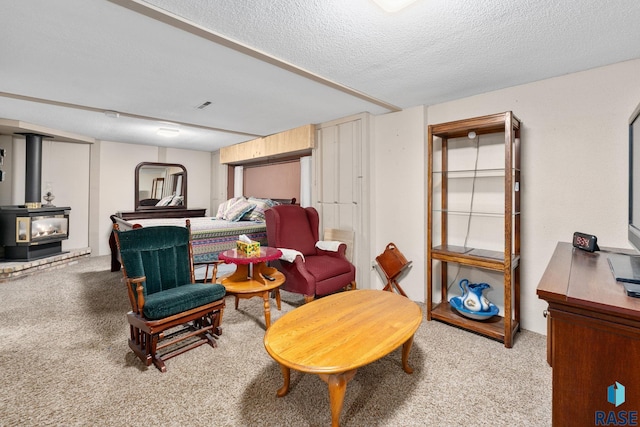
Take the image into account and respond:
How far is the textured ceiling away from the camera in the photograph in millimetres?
1625

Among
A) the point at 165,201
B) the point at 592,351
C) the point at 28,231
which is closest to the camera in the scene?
the point at 592,351

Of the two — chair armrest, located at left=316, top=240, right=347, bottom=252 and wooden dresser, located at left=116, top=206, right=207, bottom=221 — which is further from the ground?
wooden dresser, located at left=116, top=206, right=207, bottom=221

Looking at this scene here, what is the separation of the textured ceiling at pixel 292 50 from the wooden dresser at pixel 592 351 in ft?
5.06

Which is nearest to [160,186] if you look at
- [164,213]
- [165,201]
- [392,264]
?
[165,201]

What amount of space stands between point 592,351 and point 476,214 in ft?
6.86

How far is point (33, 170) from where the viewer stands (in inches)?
182

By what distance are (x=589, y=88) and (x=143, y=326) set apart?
387 centimetres

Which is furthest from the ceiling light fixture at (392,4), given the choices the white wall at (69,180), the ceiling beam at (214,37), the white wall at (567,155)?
the white wall at (69,180)

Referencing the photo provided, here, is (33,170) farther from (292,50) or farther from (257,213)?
(292,50)

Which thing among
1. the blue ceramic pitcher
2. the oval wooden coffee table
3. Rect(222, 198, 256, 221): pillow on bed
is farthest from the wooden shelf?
Rect(222, 198, 256, 221): pillow on bed

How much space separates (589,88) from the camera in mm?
2318

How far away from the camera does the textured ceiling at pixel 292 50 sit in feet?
5.33

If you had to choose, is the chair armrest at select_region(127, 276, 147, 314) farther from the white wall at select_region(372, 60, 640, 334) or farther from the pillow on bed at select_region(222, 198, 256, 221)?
the white wall at select_region(372, 60, 640, 334)

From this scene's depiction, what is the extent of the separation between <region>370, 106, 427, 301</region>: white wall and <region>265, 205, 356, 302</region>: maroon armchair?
586mm
